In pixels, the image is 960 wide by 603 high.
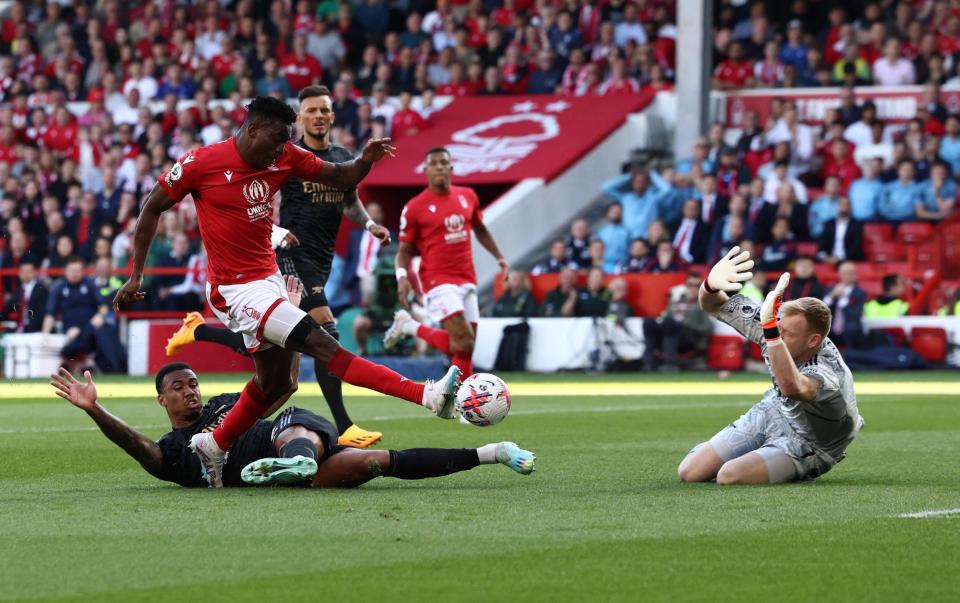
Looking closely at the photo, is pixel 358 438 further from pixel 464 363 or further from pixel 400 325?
pixel 400 325

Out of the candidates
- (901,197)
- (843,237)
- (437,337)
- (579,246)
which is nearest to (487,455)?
(437,337)

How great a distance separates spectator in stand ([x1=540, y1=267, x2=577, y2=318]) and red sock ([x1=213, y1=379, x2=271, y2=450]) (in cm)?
1499

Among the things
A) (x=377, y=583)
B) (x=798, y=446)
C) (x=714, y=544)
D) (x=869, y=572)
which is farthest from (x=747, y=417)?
(x=377, y=583)

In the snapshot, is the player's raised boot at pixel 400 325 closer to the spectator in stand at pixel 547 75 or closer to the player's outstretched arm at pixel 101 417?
the player's outstretched arm at pixel 101 417

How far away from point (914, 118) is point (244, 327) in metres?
17.9

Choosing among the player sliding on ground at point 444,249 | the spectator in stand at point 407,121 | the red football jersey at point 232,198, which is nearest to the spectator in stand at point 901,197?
the spectator in stand at point 407,121

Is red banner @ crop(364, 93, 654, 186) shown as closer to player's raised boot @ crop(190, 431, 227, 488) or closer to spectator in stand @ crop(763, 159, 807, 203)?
spectator in stand @ crop(763, 159, 807, 203)

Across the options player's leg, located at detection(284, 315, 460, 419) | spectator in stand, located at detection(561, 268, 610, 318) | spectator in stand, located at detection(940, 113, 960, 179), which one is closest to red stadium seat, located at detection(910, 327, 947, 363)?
spectator in stand, located at detection(940, 113, 960, 179)

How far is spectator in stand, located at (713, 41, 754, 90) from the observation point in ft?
90.3

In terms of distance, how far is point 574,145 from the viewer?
27.2 m

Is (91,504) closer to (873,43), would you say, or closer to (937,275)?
(937,275)

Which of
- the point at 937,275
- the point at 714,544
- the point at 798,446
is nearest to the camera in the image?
the point at 714,544

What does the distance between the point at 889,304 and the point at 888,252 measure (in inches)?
55.9

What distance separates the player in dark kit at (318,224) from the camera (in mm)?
11641
